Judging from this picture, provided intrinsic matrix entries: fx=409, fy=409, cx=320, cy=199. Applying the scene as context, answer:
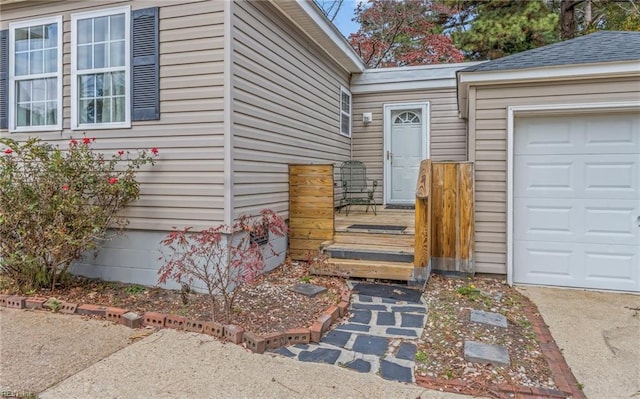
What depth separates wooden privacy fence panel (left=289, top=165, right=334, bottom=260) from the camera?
5.32m

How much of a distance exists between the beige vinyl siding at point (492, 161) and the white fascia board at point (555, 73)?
118 millimetres

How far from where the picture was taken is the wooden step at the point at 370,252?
4746 mm

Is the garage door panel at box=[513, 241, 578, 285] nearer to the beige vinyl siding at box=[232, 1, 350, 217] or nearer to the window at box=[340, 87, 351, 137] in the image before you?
the beige vinyl siding at box=[232, 1, 350, 217]

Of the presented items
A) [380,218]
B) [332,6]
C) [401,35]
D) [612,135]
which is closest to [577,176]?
[612,135]

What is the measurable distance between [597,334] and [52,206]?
5.12 m

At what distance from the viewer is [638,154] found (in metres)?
4.52

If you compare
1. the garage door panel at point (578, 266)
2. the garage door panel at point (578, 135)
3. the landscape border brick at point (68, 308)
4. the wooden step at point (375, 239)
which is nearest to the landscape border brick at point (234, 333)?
the landscape border brick at point (68, 308)

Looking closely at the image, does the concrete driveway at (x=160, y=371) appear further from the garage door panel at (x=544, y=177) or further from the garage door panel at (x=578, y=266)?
the garage door panel at (x=544, y=177)

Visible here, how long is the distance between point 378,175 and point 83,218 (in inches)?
232

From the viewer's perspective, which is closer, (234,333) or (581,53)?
(234,333)

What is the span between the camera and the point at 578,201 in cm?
469

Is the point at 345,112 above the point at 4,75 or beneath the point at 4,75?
above

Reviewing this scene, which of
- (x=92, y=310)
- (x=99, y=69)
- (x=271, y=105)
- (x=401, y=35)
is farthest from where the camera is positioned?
(x=401, y=35)

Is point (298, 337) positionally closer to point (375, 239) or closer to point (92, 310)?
point (92, 310)
